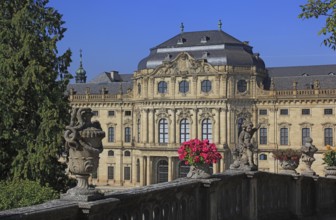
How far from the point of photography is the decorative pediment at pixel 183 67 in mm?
64125

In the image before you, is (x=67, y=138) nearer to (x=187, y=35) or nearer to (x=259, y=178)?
(x=259, y=178)

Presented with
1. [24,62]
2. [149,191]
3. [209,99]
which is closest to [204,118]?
[209,99]

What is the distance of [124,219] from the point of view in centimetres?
869

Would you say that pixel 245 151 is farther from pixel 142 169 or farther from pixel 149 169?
pixel 142 169

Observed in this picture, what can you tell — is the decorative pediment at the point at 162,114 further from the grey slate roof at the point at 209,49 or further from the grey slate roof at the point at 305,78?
the grey slate roof at the point at 305,78

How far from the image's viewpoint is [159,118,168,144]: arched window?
6669 centimetres

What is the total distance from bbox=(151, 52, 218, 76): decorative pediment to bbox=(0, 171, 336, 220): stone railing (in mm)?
45522

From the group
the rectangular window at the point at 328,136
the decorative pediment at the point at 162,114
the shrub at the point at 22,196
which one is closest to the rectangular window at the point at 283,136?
the rectangular window at the point at 328,136

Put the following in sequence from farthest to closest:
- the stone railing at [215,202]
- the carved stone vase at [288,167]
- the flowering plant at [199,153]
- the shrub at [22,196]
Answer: the shrub at [22,196]
the carved stone vase at [288,167]
the flowering plant at [199,153]
the stone railing at [215,202]

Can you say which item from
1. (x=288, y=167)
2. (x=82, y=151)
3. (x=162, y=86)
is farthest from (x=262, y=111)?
(x=82, y=151)

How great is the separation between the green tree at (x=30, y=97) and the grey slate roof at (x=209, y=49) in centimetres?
3721

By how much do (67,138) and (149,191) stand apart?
6.55 ft

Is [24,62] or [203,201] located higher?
[24,62]

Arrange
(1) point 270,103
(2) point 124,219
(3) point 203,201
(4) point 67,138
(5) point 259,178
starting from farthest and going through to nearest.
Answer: (1) point 270,103
(5) point 259,178
(3) point 203,201
(2) point 124,219
(4) point 67,138
